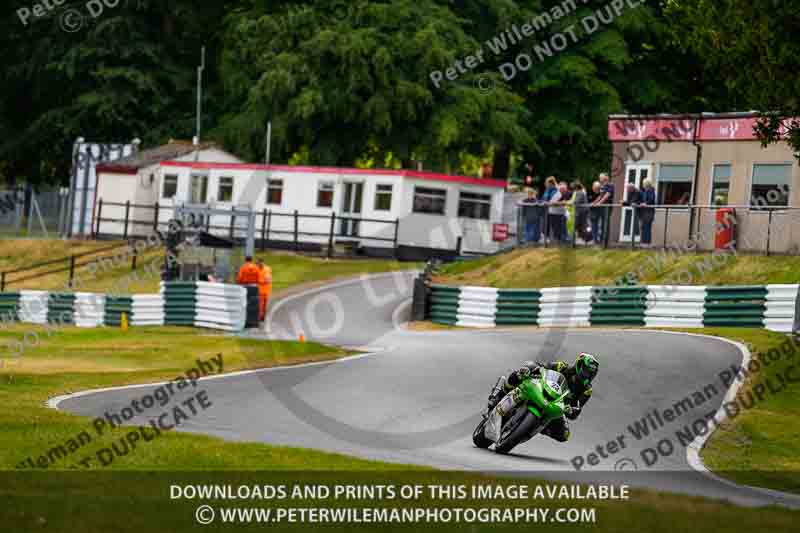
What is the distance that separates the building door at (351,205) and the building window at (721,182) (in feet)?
48.7

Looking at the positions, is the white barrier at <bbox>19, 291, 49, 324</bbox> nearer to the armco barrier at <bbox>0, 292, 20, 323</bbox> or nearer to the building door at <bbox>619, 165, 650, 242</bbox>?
the armco barrier at <bbox>0, 292, 20, 323</bbox>

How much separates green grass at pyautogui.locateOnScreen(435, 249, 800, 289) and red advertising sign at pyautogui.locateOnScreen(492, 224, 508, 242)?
641 centimetres

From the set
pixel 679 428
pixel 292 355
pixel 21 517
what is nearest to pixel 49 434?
pixel 21 517

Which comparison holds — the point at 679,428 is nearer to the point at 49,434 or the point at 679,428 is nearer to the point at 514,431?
the point at 514,431

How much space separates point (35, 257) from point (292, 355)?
27.9 m

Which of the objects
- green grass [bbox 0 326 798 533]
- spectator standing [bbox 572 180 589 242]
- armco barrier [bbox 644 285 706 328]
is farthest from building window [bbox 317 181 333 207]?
green grass [bbox 0 326 798 533]

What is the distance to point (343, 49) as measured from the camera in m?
49.2

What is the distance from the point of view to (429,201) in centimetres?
4503

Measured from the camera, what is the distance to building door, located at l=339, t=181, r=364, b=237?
45781mm

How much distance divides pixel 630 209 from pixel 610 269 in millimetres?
1869

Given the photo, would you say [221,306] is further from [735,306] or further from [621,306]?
[735,306]

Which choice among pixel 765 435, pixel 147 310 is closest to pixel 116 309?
pixel 147 310

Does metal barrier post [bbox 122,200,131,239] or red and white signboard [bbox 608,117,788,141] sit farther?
metal barrier post [bbox 122,200,131,239]

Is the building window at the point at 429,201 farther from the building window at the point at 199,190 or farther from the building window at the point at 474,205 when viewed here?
the building window at the point at 199,190
